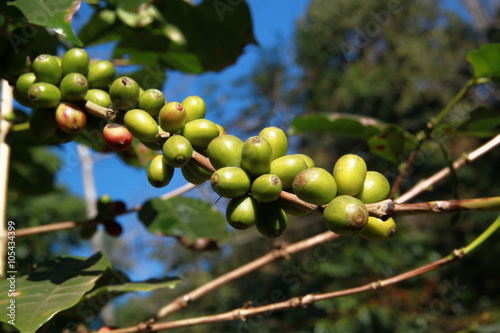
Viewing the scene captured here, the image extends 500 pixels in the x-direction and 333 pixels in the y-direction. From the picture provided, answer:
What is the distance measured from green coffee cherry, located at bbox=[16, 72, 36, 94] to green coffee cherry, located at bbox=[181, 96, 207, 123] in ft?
1.10

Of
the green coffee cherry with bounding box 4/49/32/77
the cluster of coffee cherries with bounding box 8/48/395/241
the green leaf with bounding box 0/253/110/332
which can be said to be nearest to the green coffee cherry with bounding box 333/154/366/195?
the cluster of coffee cherries with bounding box 8/48/395/241

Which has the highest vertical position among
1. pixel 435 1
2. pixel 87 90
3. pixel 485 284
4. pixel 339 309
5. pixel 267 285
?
pixel 435 1

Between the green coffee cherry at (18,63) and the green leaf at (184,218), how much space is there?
72cm

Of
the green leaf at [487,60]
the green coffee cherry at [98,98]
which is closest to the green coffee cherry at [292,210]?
the green coffee cherry at [98,98]

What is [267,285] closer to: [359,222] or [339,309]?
[339,309]

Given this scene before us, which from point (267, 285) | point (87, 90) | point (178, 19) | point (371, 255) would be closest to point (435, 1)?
point (371, 255)

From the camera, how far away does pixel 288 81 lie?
16438mm

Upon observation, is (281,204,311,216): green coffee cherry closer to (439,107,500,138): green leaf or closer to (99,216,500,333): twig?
(99,216,500,333): twig

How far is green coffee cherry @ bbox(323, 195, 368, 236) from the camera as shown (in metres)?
0.57

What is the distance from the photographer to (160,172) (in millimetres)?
727

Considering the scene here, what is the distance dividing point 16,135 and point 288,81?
1547 centimetres

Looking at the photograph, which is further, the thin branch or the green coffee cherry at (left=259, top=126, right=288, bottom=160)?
the thin branch

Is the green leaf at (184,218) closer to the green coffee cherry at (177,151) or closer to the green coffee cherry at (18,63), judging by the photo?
the green coffee cherry at (18,63)

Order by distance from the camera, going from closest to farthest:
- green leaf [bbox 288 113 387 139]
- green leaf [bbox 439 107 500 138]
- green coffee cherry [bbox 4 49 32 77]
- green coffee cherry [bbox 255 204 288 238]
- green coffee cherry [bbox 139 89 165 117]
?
green coffee cherry [bbox 255 204 288 238] < green coffee cherry [bbox 139 89 165 117] < green coffee cherry [bbox 4 49 32 77] < green leaf [bbox 439 107 500 138] < green leaf [bbox 288 113 387 139]
